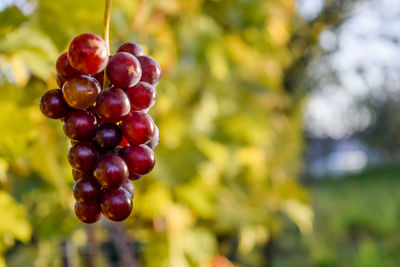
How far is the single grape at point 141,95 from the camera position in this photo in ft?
1.19

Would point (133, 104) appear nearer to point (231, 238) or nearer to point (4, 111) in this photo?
point (4, 111)

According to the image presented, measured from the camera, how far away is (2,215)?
2.30ft

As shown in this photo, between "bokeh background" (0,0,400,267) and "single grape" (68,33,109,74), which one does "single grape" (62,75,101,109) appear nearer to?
"single grape" (68,33,109,74)

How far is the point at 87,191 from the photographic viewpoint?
347mm

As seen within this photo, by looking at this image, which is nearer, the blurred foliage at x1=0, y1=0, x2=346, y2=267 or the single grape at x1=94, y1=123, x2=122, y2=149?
the single grape at x1=94, y1=123, x2=122, y2=149

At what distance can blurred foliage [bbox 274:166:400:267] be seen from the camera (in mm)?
3400

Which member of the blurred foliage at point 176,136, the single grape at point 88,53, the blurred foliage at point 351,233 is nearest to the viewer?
the single grape at point 88,53

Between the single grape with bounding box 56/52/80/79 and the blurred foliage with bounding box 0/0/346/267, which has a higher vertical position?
the single grape with bounding box 56/52/80/79

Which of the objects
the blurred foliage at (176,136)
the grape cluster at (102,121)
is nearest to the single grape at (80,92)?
the grape cluster at (102,121)

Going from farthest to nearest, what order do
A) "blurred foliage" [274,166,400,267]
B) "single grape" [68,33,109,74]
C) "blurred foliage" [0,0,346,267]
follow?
"blurred foliage" [274,166,400,267] < "blurred foliage" [0,0,346,267] < "single grape" [68,33,109,74]

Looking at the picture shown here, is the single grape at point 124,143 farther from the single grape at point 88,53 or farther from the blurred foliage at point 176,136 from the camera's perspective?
the blurred foliage at point 176,136

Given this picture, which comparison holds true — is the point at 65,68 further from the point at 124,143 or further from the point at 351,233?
the point at 351,233

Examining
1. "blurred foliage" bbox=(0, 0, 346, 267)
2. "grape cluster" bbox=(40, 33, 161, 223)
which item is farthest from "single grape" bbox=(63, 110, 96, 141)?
"blurred foliage" bbox=(0, 0, 346, 267)

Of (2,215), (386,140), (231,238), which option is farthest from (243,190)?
(386,140)
